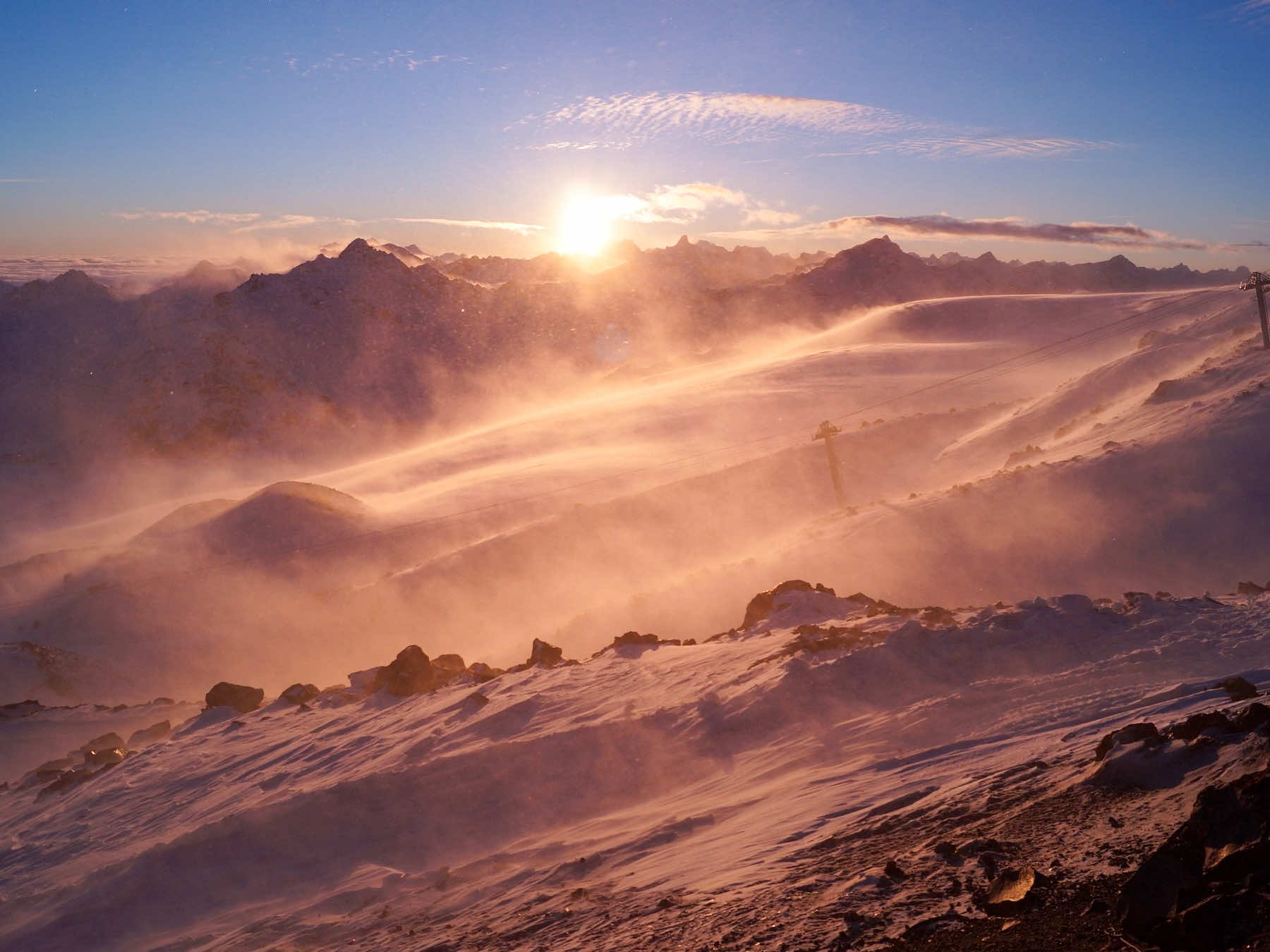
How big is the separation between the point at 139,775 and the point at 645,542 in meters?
17.8

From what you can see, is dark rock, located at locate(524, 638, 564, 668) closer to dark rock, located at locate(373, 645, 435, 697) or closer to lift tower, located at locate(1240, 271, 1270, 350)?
dark rock, located at locate(373, 645, 435, 697)

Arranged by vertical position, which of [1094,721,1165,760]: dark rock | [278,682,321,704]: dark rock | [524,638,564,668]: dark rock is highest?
[1094,721,1165,760]: dark rock

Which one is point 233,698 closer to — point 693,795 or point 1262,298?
point 693,795

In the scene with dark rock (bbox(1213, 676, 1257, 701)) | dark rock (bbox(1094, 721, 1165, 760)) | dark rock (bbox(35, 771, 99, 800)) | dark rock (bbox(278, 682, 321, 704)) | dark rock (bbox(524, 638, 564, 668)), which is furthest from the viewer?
dark rock (bbox(278, 682, 321, 704))

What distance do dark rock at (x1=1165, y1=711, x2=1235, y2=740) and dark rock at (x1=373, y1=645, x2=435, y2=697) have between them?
384 inches

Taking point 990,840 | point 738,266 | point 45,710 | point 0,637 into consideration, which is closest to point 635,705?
point 990,840

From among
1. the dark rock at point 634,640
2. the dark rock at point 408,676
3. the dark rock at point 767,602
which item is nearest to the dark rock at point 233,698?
the dark rock at point 408,676

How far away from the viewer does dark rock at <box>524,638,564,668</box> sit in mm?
13805

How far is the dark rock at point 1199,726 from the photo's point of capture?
5.85m

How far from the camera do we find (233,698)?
15.3m

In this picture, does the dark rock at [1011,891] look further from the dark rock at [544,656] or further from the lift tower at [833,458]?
the lift tower at [833,458]

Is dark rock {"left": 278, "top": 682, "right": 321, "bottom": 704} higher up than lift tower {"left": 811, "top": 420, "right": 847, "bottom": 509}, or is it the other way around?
lift tower {"left": 811, "top": 420, "right": 847, "bottom": 509}

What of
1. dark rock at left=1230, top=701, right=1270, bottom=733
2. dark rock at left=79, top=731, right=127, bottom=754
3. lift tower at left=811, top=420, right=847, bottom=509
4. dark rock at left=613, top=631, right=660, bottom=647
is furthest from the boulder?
lift tower at left=811, top=420, right=847, bottom=509

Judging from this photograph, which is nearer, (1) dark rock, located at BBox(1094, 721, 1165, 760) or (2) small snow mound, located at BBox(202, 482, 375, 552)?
(1) dark rock, located at BBox(1094, 721, 1165, 760)
